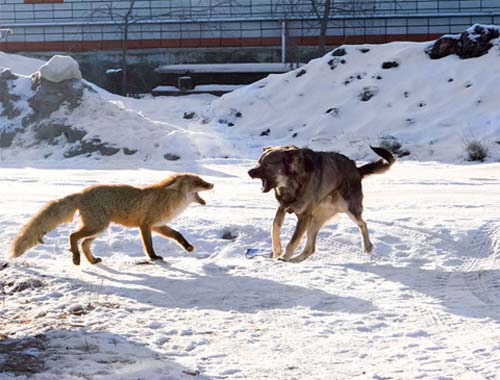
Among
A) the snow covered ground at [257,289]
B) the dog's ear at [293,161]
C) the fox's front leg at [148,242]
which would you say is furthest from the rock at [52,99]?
the dog's ear at [293,161]

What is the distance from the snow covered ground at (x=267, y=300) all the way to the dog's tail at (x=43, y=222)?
0.21 m

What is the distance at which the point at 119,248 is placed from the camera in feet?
33.7

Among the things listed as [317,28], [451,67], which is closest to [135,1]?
[317,28]

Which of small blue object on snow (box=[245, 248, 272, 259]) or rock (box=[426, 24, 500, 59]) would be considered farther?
rock (box=[426, 24, 500, 59])

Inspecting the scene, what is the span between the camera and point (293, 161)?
9.23 meters

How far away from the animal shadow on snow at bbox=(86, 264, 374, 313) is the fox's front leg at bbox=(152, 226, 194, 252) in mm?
824

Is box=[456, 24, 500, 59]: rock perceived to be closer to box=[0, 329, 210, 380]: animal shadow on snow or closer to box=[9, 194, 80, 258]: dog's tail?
box=[9, 194, 80, 258]: dog's tail

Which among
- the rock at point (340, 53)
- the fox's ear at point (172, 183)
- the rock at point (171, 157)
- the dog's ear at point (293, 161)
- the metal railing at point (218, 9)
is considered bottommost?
the rock at point (171, 157)

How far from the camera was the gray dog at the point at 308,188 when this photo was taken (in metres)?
9.23

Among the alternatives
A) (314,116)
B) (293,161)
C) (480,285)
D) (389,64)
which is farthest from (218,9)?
(480,285)

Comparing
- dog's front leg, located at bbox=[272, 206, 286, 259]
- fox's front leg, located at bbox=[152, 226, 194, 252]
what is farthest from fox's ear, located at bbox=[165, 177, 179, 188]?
dog's front leg, located at bbox=[272, 206, 286, 259]

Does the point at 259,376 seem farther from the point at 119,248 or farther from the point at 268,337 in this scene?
the point at 119,248

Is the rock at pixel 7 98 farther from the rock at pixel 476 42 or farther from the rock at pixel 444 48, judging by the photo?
the rock at pixel 476 42

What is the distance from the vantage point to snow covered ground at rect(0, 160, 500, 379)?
591 centimetres
